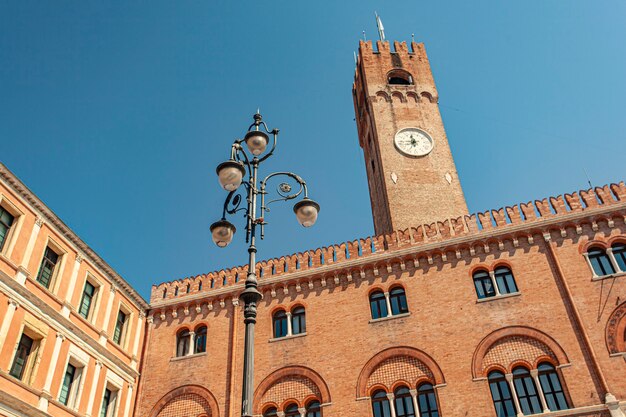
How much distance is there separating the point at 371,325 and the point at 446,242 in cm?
382

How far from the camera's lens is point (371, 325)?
57.6 feet

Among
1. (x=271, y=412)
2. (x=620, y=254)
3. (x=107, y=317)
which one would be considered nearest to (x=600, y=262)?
(x=620, y=254)

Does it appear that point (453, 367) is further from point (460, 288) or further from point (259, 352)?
point (259, 352)

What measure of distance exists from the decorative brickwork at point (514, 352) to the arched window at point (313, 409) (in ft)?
17.0

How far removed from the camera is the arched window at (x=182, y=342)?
63.2ft

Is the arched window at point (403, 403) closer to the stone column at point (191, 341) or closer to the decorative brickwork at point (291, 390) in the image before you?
the decorative brickwork at point (291, 390)

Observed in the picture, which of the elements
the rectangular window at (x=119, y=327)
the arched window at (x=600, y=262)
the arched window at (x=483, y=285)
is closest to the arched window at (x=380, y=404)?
the arched window at (x=483, y=285)

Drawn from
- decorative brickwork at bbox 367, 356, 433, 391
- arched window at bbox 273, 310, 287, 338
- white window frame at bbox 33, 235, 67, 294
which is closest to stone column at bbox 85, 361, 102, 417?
white window frame at bbox 33, 235, 67, 294

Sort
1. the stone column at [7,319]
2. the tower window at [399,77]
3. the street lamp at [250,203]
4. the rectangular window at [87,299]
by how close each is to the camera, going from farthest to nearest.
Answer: the tower window at [399,77] → the rectangular window at [87,299] → the stone column at [7,319] → the street lamp at [250,203]

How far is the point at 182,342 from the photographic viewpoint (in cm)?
1953

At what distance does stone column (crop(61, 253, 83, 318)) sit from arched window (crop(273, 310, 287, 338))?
669cm

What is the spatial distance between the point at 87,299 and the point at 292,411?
7.55 metres

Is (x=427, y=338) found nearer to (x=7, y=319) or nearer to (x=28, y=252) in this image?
(x=7, y=319)

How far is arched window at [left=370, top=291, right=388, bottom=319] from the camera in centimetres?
1792
